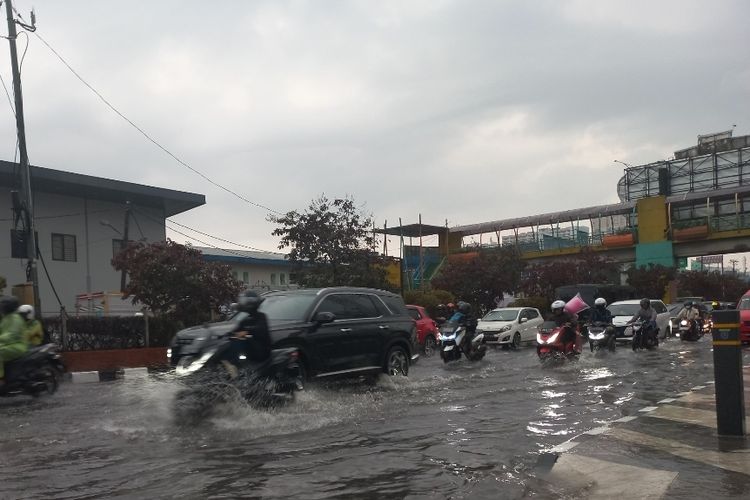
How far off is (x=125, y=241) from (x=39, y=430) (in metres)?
23.1

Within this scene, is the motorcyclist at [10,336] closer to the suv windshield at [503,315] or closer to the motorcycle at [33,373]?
the motorcycle at [33,373]

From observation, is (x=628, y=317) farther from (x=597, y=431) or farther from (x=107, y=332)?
(x=597, y=431)

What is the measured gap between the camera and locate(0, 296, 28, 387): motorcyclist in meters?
11.5

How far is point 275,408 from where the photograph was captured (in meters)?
9.52

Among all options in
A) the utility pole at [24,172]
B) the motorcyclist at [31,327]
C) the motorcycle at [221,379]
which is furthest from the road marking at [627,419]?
the utility pole at [24,172]

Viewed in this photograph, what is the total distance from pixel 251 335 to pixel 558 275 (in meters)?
35.4

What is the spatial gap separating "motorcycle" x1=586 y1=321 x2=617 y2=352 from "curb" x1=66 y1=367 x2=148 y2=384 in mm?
11770

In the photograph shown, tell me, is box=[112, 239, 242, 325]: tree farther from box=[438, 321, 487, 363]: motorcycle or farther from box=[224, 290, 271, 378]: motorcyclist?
box=[224, 290, 271, 378]: motorcyclist

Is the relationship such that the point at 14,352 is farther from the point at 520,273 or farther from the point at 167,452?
the point at 520,273

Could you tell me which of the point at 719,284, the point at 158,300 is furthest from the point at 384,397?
the point at 719,284

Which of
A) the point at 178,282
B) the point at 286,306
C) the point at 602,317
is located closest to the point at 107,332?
the point at 178,282

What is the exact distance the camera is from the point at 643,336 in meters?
21.8

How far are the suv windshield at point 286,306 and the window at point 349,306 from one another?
11.1 inches

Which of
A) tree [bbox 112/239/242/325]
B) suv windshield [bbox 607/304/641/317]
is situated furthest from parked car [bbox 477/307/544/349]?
tree [bbox 112/239/242/325]
